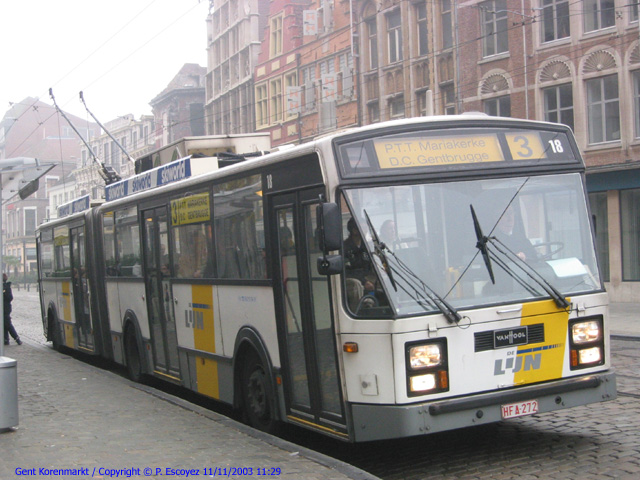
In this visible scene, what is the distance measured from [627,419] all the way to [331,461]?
320 cm

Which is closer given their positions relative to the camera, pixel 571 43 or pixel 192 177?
pixel 192 177

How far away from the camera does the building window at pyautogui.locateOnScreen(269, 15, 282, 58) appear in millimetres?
49031

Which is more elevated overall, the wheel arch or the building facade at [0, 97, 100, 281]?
the building facade at [0, 97, 100, 281]

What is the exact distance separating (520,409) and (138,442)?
3230 mm

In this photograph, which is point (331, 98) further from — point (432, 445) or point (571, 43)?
point (432, 445)

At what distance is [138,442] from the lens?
7.88 meters

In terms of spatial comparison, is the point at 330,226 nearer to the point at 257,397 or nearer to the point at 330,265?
the point at 330,265

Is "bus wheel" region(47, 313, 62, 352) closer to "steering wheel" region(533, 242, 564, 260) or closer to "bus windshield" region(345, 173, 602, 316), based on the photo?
"bus windshield" region(345, 173, 602, 316)

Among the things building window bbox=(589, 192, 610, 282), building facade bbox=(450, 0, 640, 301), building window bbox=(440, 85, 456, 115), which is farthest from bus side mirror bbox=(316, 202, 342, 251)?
building window bbox=(440, 85, 456, 115)

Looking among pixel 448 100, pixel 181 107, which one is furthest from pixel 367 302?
pixel 181 107

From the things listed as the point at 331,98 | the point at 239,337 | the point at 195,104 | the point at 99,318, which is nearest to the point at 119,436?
the point at 239,337

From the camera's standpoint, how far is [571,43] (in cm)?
2733

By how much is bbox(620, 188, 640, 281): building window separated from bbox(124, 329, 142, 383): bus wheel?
17.2 metres

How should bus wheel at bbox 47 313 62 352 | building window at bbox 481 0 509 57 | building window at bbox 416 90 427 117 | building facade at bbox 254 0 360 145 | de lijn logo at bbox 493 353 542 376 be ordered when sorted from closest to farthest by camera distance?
de lijn logo at bbox 493 353 542 376 < bus wheel at bbox 47 313 62 352 < building window at bbox 481 0 509 57 < building window at bbox 416 90 427 117 < building facade at bbox 254 0 360 145
